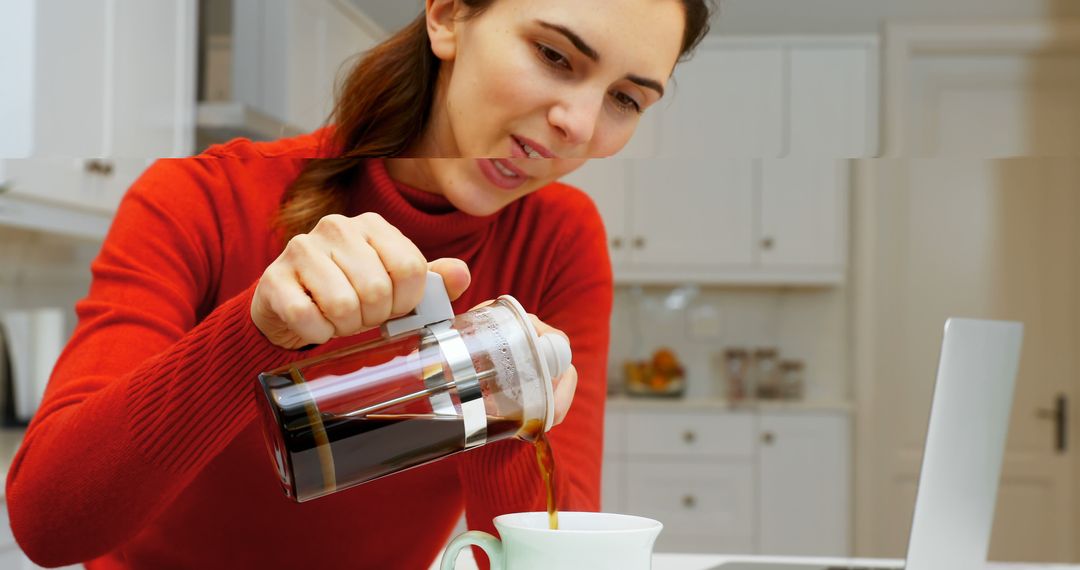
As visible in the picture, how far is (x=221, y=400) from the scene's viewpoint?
0.46 meters

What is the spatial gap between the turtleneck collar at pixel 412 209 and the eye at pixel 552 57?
119mm

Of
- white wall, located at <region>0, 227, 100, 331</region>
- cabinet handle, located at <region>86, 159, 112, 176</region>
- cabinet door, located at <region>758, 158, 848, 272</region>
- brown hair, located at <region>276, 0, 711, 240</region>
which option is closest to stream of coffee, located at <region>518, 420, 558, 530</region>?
brown hair, located at <region>276, 0, 711, 240</region>

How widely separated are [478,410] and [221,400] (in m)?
0.13

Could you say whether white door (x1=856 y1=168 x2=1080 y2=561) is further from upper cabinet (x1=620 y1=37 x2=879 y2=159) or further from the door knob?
upper cabinet (x1=620 y1=37 x2=879 y2=159)

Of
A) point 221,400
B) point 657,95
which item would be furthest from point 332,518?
point 657,95

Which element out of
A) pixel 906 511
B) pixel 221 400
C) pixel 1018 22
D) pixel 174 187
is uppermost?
pixel 1018 22

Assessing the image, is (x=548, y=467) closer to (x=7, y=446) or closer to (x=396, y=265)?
(x=396, y=265)

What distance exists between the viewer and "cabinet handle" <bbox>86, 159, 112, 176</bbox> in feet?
4.04

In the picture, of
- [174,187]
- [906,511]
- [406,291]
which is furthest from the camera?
[906,511]

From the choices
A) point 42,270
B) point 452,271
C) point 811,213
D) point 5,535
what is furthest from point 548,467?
point 42,270

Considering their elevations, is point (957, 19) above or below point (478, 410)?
above

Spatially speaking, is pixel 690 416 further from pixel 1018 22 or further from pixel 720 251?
pixel 1018 22

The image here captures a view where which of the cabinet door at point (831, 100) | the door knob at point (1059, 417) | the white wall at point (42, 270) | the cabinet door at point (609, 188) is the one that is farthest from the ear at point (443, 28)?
the white wall at point (42, 270)

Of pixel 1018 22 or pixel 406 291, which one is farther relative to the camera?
pixel 1018 22
